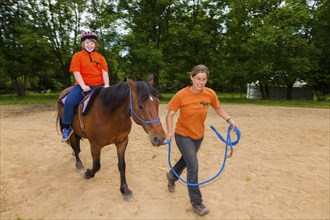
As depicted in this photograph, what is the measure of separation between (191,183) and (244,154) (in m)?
3.42

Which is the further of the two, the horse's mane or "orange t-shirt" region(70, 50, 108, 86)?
"orange t-shirt" region(70, 50, 108, 86)

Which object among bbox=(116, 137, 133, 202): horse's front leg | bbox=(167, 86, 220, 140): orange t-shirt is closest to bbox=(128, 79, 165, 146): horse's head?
bbox=(167, 86, 220, 140): orange t-shirt

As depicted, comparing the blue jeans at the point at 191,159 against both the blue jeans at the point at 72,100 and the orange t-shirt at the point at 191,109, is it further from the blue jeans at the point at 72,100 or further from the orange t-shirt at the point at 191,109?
the blue jeans at the point at 72,100

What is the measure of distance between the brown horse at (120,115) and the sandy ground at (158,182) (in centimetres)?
48

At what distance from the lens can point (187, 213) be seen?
359 centimetres

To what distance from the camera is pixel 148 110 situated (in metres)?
3.01

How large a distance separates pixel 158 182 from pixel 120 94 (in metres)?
1.97

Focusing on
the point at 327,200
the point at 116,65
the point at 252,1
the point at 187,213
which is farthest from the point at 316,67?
the point at 187,213

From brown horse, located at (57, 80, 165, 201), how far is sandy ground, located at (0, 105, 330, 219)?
483 millimetres

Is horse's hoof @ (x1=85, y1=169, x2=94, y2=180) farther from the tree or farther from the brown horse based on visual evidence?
the tree

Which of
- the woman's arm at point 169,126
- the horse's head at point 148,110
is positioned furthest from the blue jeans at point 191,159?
the horse's head at point 148,110

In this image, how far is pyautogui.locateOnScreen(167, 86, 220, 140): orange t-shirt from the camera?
134 inches

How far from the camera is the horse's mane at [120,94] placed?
3.06m

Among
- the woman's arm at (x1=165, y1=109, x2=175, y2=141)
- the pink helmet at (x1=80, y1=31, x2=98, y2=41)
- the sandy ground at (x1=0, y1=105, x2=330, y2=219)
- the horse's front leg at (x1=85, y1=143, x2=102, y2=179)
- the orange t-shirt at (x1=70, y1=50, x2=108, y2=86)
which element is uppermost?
the pink helmet at (x1=80, y1=31, x2=98, y2=41)
